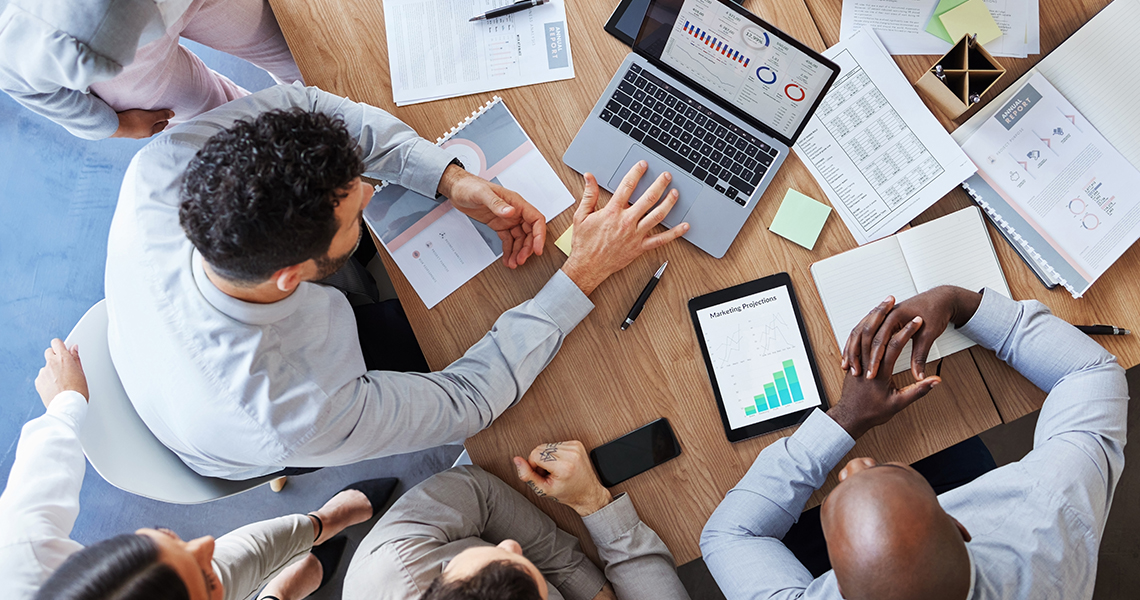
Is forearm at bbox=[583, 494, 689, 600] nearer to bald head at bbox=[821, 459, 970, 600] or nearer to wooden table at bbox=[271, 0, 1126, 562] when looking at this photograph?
wooden table at bbox=[271, 0, 1126, 562]

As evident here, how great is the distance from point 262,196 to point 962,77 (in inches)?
50.0

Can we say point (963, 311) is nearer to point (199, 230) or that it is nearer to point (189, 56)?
point (199, 230)

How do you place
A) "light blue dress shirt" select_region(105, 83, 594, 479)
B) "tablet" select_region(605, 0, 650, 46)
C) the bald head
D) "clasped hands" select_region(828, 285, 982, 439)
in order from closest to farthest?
the bald head → "light blue dress shirt" select_region(105, 83, 594, 479) → "clasped hands" select_region(828, 285, 982, 439) → "tablet" select_region(605, 0, 650, 46)

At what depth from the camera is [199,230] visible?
95cm

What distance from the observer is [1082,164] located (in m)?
1.23

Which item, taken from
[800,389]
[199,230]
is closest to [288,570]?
[199,230]

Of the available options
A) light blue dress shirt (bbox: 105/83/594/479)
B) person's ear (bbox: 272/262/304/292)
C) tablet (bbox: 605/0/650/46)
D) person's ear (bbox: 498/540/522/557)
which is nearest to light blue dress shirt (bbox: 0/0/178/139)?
light blue dress shirt (bbox: 105/83/594/479)

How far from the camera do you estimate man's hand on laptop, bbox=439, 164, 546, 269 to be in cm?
120

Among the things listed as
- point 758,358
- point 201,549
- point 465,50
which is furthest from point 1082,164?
point 201,549

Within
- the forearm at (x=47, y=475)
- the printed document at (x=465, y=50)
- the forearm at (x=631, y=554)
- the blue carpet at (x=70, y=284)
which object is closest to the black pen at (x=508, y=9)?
the printed document at (x=465, y=50)

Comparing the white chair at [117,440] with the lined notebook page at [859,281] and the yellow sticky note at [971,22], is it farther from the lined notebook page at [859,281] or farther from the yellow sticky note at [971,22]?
the yellow sticky note at [971,22]

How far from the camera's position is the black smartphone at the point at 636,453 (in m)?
1.21

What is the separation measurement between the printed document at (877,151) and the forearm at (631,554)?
2.32 ft

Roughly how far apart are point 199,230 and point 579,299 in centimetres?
64
